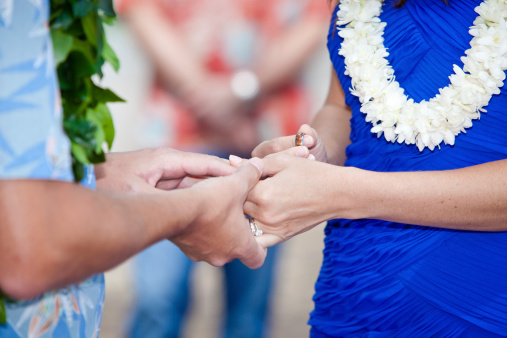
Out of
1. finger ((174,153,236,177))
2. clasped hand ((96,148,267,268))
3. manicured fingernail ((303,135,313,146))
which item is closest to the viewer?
clasped hand ((96,148,267,268))

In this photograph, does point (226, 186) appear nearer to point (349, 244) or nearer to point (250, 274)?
point (349, 244)

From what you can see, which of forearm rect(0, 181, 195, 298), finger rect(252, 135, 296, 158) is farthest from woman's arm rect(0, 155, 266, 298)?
finger rect(252, 135, 296, 158)

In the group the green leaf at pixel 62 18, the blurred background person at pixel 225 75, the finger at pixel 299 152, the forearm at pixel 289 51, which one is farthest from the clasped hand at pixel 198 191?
the forearm at pixel 289 51

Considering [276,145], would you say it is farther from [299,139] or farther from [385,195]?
[385,195]

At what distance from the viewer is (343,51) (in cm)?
165

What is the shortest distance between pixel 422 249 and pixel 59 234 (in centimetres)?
100

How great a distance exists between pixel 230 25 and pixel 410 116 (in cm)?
137

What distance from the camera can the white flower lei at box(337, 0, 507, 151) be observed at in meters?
1.41

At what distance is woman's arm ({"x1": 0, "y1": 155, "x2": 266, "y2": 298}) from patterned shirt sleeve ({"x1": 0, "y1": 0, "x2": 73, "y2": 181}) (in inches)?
1.3

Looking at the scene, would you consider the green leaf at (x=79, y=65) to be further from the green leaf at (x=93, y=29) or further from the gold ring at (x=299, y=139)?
the gold ring at (x=299, y=139)

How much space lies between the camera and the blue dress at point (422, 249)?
1.45 metres

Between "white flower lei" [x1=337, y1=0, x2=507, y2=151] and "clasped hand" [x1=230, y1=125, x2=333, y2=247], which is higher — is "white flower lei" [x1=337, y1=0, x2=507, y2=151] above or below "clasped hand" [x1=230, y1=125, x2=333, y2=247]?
above

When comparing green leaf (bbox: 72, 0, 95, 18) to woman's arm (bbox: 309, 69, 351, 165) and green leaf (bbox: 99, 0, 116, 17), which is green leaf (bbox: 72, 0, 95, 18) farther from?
woman's arm (bbox: 309, 69, 351, 165)

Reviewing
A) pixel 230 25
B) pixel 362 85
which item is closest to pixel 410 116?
pixel 362 85
